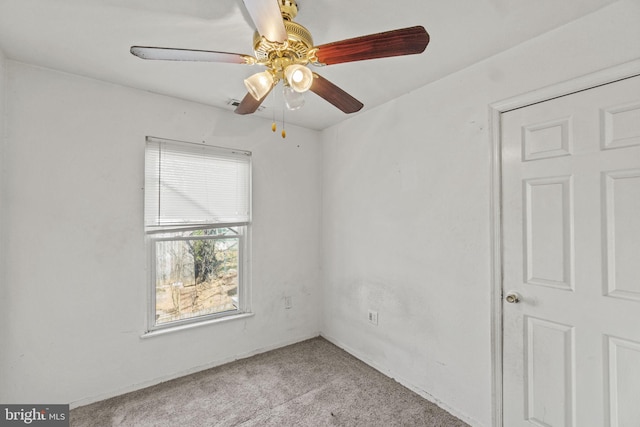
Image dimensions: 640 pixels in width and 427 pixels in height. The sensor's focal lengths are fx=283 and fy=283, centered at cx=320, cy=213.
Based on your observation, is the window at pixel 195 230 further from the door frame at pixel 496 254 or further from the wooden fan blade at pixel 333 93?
the door frame at pixel 496 254

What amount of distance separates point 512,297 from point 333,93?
1559 mm

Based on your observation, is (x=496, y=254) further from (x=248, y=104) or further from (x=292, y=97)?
(x=248, y=104)


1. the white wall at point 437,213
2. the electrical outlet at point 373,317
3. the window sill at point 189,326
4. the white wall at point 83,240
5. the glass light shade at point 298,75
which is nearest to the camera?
the glass light shade at point 298,75

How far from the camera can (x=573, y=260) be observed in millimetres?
1475

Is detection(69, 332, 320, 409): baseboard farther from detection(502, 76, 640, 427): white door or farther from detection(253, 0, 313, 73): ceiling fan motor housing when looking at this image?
detection(253, 0, 313, 73): ceiling fan motor housing

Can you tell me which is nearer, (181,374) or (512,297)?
(512,297)

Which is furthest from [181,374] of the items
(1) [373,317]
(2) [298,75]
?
(2) [298,75]

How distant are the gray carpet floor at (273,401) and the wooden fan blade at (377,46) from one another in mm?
2160

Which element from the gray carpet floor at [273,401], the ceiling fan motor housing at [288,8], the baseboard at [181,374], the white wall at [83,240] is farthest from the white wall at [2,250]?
the ceiling fan motor housing at [288,8]

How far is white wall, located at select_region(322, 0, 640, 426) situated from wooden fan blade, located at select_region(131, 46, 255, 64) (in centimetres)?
112

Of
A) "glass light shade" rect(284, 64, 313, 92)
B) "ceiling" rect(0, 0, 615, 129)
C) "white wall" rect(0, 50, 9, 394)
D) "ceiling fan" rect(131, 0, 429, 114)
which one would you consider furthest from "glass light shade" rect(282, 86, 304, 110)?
"white wall" rect(0, 50, 9, 394)

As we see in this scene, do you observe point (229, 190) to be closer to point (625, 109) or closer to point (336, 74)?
point (336, 74)

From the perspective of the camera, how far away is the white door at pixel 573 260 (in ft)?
4.35

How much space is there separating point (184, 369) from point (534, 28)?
134 inches
